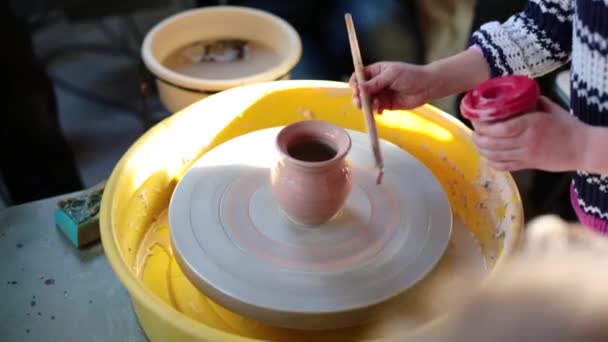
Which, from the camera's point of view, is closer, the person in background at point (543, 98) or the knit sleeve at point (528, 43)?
the person in background at point (543, 98)

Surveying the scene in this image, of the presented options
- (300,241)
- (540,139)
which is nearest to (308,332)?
(300,241)

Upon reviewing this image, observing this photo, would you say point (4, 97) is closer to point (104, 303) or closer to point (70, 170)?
point (70, 170)

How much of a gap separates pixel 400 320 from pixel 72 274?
590 millimetres

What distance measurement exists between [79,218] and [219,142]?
375mm

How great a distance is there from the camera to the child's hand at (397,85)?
1188 mm

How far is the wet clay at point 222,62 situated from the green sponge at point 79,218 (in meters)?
0.70

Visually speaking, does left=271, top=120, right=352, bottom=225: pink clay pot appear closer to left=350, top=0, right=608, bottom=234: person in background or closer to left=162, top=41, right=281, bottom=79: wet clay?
left=350, top=0, right=608, bottom=234: person in background

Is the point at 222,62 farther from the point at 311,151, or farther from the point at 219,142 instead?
the point at 311,151

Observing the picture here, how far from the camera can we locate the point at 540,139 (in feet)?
2.89

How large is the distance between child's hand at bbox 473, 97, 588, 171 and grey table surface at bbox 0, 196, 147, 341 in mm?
649

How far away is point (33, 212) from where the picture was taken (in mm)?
1292

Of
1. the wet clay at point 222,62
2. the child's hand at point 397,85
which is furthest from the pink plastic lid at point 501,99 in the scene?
the wet clay at point 222,62

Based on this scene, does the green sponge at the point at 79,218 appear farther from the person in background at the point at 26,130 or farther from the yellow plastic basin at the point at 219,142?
the person in background at the point at 26,130

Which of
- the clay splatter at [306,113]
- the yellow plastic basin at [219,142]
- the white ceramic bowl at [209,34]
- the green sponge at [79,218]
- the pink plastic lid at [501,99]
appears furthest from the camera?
the white ceramic bowl at [209,34]
